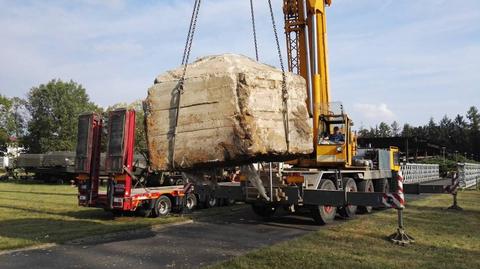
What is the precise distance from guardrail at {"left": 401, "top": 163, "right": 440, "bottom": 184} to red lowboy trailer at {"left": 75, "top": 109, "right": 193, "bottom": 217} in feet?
56.4

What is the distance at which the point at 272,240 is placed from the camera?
30.6 ft

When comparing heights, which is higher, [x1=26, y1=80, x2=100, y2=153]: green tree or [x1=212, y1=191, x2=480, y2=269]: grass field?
[x1=26, y1=80, x2=100, y2=153]: green tree

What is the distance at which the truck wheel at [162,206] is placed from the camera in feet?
42.6

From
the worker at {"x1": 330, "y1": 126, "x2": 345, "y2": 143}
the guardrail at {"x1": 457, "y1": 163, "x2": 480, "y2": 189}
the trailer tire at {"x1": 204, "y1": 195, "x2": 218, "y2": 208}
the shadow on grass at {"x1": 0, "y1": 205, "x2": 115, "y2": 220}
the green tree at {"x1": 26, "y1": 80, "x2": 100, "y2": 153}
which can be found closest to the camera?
the worker at {"x1": 330, "y1": 126, "x2": 345, "y2": 143}

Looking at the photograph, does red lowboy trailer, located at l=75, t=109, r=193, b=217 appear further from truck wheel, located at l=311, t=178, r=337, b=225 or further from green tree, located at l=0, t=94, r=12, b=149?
green tree, located at l=0, t=94, r=12, b=149

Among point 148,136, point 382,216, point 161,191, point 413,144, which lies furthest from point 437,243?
point 413,144

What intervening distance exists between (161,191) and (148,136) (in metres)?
7.34

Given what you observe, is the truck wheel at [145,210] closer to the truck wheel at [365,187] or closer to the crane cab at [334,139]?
the crane cab at [334,139]

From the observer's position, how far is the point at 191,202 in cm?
1488

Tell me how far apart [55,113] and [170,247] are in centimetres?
5054

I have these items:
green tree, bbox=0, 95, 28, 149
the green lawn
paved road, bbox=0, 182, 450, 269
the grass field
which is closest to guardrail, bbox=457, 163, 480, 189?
the grass field

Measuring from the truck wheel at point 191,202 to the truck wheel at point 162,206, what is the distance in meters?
0.99

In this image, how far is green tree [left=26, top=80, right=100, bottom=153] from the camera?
5312cm

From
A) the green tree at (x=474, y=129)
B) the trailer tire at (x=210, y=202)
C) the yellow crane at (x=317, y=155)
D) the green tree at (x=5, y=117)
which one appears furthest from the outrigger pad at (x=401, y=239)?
the green tree at (x=474, y=129)
